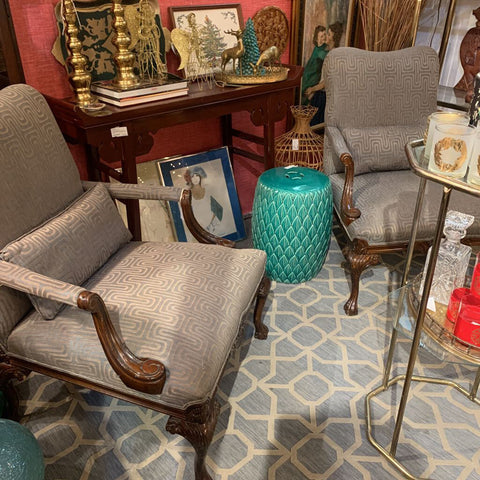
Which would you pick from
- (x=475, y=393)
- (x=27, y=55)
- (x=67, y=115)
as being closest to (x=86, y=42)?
(x=27, y=55)

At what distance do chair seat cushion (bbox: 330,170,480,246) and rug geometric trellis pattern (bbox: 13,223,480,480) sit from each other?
46 cm

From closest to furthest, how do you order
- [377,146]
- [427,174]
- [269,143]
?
1. [427,174]
2. [377,146]
3. [269,143]

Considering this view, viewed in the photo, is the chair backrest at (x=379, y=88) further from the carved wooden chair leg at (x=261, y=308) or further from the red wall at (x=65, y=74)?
the carved wooden chair leg at (x=261, y=308)

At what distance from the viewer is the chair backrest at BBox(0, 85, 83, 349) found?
58.1 inches

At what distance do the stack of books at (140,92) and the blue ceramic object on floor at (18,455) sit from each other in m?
1.28

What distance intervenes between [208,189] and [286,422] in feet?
4.90

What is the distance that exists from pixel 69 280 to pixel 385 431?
1227 millimetres

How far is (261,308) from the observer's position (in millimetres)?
2041

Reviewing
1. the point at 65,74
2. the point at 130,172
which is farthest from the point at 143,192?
the point at 65,74

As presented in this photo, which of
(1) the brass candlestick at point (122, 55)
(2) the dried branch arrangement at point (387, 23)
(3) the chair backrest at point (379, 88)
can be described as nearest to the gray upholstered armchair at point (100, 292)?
(1) the brass candlestick at point (122, 55)

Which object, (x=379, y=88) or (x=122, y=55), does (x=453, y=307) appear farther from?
(x=122, y=55)

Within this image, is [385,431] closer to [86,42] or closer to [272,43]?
[86,42]

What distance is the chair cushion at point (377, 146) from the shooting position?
241 centimetres

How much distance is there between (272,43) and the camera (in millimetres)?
2822
